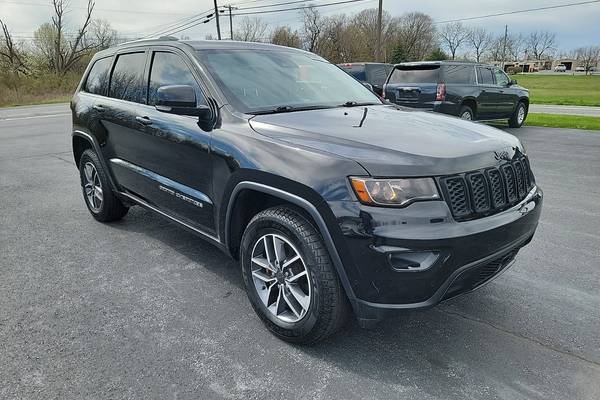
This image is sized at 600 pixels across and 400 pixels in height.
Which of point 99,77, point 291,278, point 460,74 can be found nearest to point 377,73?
point 460,74

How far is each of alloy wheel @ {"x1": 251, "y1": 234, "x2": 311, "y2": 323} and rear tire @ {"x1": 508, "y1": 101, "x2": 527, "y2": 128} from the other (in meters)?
12.7

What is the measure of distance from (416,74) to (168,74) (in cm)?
923

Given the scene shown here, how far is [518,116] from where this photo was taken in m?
13.6

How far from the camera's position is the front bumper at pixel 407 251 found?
7.18ft

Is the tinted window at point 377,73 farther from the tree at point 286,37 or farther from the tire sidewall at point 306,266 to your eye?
the tree at point 286,37

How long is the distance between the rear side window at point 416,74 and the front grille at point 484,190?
9.24 metres

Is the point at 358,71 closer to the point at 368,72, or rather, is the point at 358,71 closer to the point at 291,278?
the point at 368,72

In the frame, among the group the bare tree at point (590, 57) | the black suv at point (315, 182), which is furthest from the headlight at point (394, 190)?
the bare tree at point (590, 57)

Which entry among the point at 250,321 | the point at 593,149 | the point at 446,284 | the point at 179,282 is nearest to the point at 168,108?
the point at 179,282

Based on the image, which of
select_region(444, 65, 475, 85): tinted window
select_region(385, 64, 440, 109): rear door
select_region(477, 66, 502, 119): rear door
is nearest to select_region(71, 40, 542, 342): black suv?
select_region(385, 64, 440, 109): rear door

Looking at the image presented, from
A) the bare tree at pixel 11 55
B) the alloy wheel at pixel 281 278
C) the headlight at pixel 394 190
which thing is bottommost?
the alloy wheel at pixel 281 278

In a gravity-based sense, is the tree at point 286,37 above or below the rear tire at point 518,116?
above

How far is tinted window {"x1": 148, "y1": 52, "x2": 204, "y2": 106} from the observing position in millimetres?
3373

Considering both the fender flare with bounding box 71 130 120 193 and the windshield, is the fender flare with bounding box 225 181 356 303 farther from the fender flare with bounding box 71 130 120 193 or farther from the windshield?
the fender flare with bounding box 71 130 120 193
